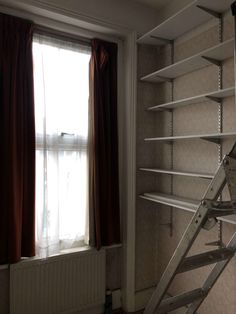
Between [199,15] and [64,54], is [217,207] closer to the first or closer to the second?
[199,15]

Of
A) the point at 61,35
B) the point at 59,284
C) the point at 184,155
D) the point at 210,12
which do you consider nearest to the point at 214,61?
the point at 210,12

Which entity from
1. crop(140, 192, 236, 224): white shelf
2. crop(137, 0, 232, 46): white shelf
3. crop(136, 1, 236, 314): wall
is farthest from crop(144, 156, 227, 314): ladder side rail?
crop(137, 0, 232, 46): white shelf

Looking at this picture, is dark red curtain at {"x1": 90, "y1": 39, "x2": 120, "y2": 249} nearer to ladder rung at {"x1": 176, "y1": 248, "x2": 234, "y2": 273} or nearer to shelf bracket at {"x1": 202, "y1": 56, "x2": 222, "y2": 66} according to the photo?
shelf bracket at {"x1": 202, "y1": 56, "x2": 222, "y2": 66}

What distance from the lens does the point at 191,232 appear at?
1.28 m

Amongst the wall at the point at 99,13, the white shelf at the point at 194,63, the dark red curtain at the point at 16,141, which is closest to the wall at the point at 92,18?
the wall at the point at 99,13

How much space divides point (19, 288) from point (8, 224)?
1.75ft

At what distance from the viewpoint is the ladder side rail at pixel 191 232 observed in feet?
3.97

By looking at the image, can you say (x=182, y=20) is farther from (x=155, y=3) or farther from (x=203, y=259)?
(x=203, y=259)

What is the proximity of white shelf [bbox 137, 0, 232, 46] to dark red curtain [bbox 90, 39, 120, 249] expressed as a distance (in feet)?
1.31

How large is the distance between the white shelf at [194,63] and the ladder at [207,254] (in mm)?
922

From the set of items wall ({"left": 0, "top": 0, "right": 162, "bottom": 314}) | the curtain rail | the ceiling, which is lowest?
the curtain rail

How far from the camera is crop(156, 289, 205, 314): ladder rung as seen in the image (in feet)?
4.98

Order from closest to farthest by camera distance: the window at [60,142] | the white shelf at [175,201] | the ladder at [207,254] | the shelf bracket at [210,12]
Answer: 1. the ladder at [207,254]
2. the shelf bracket at [210,12]
3. the white shelf at [175,201]
4. the window at [60,142]

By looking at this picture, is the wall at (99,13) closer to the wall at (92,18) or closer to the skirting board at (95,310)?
the wall at (92,18)
